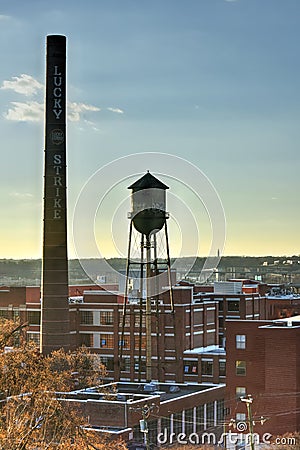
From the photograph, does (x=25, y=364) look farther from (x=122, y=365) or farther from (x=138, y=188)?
(x=122, y=365)

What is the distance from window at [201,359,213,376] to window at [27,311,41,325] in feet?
47.0

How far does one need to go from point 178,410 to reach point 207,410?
411cm

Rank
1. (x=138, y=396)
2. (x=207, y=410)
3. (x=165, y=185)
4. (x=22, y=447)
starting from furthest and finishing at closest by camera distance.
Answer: (x=165, y=185) → (x=207, y=410) → (x=138, y=396) → (x=22, y=447)

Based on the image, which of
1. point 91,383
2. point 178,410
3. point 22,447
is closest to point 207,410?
point 178,410

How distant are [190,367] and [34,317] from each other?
1397cm

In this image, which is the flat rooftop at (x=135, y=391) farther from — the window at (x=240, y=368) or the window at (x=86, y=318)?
the window at (x=86, y=318)

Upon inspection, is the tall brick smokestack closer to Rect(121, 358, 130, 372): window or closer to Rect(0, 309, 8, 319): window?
Rect(121, 358, 130, 372): window

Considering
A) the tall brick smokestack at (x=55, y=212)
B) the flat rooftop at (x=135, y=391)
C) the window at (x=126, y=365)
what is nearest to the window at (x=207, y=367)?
the flat rooftop at (x=135, y=391)

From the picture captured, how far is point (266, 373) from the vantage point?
48938 millimetres

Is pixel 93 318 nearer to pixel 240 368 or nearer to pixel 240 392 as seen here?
pixel 240 368

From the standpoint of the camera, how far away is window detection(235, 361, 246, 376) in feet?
164

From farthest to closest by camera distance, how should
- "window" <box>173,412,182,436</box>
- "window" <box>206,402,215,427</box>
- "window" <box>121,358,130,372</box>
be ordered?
"window" <box>121,358,130,372</box>, "window" <box>206,402,215,427</box>, "window" <box>173,412,182,436</box>

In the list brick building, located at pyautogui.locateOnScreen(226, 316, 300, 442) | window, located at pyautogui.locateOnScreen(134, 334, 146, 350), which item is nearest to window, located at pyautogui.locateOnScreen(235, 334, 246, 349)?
brick building, located at pyautogui.locateOnScreen(226, 316, 300, 442)

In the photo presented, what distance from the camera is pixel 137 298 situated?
242 feet
